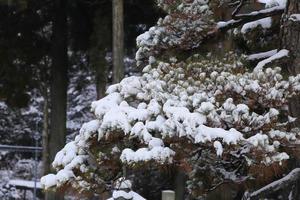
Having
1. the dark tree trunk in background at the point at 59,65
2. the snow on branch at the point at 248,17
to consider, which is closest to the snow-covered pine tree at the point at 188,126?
the snow on branch at the point at 248,17

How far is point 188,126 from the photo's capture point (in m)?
3.74

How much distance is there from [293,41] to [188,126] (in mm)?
1618

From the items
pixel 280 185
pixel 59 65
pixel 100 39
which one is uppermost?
pixel 100 39

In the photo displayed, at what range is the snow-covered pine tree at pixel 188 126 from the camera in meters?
3.79

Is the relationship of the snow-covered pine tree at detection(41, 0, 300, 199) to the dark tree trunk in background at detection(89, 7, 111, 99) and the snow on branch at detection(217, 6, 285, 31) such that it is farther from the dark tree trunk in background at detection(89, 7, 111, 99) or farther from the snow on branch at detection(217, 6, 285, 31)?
the dark tree trunk in background at detection(89, 7, 111, 99)

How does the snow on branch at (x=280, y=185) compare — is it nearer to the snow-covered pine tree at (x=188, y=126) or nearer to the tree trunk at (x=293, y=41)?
the snow-covered pine tree at (x=188, y=126)

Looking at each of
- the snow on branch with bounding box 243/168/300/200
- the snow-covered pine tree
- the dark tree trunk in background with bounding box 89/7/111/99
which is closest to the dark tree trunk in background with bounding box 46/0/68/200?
the dark tree trunk in background with bounding box 89/7/111/99

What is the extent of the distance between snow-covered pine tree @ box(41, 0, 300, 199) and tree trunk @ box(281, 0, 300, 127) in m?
0.10

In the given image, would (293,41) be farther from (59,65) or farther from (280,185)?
(59,65)

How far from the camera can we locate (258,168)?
4.00 metres

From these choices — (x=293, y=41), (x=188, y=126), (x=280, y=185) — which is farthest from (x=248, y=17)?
(x=188, y=126)

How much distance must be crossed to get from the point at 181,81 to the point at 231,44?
1985 millimetres

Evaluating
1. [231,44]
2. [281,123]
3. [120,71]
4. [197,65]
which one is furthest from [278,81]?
[120,71]

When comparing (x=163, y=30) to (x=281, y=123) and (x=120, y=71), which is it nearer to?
(x=281, y=123)
